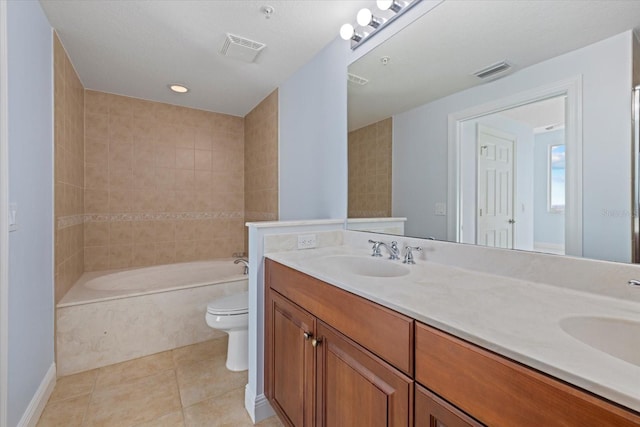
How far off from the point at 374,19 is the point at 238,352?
228 centimetres

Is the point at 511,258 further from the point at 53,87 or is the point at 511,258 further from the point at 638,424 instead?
the point at 53,87

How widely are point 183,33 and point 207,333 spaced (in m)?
2.26

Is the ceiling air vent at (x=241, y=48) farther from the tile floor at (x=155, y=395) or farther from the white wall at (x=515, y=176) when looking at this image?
the tile floor at (x=155, y=395)

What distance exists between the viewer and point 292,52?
2133mm

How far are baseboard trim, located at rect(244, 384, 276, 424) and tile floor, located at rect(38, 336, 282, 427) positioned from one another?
29mm

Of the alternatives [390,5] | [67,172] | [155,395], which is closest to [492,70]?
[390,5]

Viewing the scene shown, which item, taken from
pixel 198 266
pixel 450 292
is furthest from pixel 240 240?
pixel 450 292

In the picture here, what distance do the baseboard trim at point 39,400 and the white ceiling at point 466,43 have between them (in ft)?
7.53

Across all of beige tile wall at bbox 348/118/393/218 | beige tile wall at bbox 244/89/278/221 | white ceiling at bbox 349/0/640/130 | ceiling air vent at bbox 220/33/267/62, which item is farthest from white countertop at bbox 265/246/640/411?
beige tile wall at bbox 244/89/278/221

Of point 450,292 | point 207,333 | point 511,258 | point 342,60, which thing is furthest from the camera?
point 207,333

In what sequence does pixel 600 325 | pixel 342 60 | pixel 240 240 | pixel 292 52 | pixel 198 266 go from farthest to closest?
1. pixel 240 240
2. pixel 198 266
3. pixel 292 52
4. pixel 342 60
5. pixel 600 325

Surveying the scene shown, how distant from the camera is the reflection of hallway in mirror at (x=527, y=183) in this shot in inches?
36.8

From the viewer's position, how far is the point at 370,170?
5.63ft

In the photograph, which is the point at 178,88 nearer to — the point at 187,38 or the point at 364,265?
the point at 187,38
